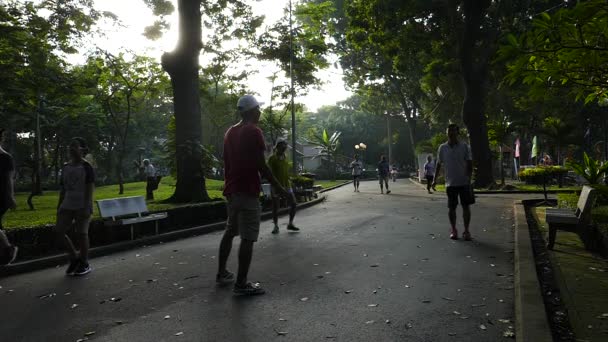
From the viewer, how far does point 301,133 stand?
7706 cm

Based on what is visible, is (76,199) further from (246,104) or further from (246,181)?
(246,104)

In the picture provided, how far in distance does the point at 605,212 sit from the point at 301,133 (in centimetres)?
7006

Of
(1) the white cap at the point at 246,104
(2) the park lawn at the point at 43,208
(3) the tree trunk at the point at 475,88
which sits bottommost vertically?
(2) the park lawn at the point at 43,208

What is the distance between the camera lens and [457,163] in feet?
25.0

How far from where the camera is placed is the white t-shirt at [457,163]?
7.60 meters

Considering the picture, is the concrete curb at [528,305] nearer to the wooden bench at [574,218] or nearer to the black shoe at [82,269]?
the wooden bench at [574,218]

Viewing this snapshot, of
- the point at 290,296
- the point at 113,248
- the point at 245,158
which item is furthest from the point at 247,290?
the point at 113,248

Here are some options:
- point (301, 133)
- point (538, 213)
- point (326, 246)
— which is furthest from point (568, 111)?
point (301, 133)

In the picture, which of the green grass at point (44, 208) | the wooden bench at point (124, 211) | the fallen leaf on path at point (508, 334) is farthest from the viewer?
the green grass at point (44, 208)

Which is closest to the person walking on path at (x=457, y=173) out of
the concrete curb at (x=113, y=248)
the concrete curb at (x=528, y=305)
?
the concrete curb at (x=528, y=305)

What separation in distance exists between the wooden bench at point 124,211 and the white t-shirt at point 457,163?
5.55 metres

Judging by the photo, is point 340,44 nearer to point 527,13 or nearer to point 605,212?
point 527,13

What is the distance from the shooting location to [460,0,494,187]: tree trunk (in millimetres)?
19141

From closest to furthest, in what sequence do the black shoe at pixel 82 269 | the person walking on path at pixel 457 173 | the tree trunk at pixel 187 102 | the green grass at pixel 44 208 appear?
the black shoe at pixel 82 269
the person walking on path at pixel 457 173
the green grass at pixel 44 208
the tree trunk at pixel 187 102
